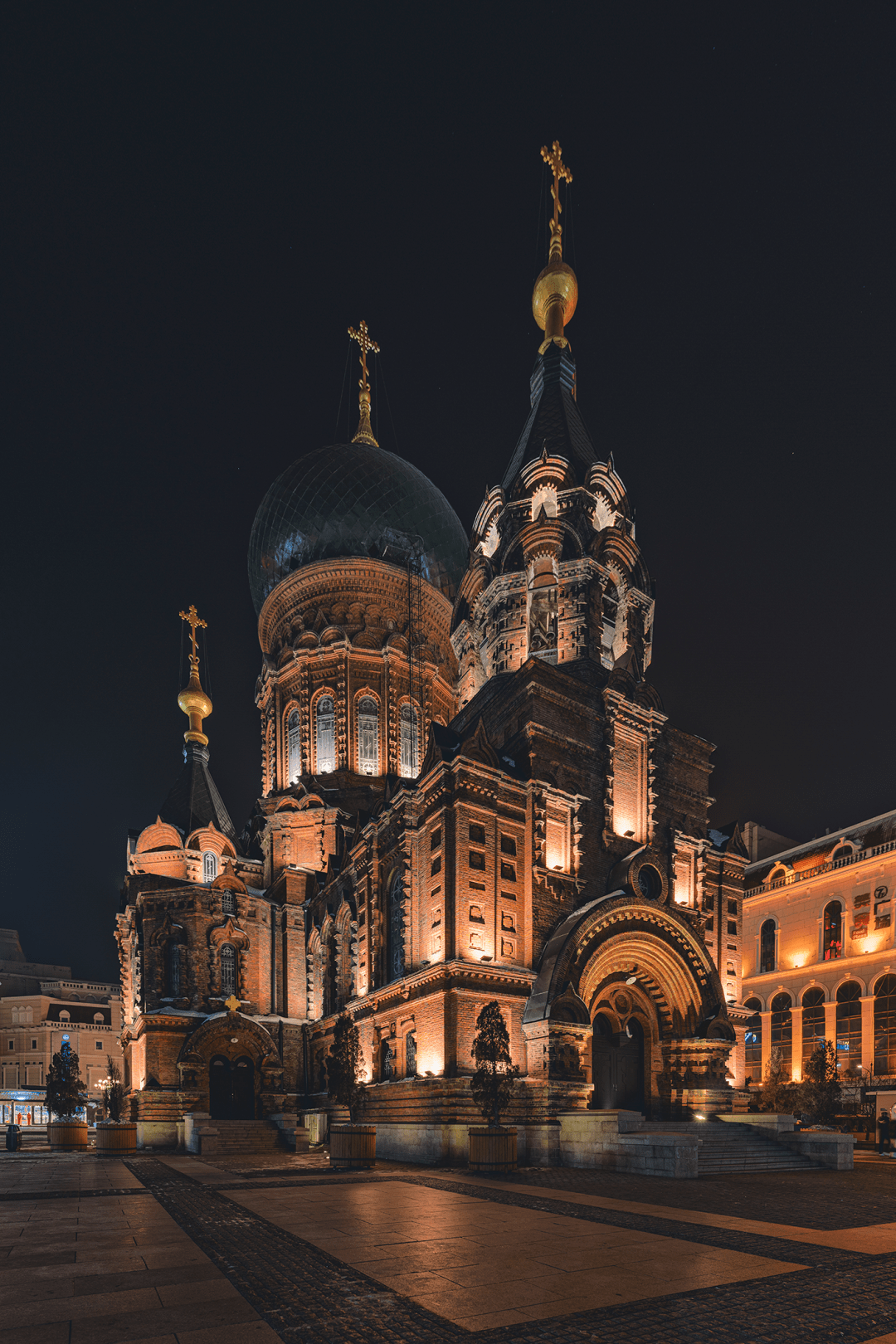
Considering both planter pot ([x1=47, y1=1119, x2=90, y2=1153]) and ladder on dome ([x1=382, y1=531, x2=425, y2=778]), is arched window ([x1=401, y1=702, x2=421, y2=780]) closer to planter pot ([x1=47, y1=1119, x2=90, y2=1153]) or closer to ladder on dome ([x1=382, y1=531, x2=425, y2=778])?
ladder on dome ([x1=382, y1=531, x2=425, y2=778])

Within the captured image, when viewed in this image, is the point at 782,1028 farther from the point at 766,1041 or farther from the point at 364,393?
the point at 364,393

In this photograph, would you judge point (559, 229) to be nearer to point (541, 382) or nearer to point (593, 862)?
point (541, 382)

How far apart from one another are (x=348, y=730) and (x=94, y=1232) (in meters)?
32.8

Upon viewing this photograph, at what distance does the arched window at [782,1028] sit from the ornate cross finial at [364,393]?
38.7m

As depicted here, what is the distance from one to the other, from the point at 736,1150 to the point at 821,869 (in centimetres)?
2493

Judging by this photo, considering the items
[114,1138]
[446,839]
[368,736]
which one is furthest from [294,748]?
[446,839]

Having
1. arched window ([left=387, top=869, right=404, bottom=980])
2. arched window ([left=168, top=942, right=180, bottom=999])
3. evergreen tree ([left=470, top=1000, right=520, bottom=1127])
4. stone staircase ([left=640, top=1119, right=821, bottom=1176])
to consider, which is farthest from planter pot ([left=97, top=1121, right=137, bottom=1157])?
stone staircase ([left=640, top=1119, right=821, bottom=1176])

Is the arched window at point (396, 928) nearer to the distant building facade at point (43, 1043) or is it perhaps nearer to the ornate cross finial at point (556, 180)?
the ornate cross finial at point (556, 180)

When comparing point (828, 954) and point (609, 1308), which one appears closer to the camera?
point (609, 1308)

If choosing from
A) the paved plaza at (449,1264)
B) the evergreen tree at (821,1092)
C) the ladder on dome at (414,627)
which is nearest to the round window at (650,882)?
the evergreen tree at (821,1092)

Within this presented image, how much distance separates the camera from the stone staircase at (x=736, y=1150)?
65.9 feet

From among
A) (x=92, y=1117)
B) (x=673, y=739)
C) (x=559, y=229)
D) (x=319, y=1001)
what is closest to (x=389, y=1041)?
(x=319, y=1001)

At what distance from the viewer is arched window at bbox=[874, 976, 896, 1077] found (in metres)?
36.6

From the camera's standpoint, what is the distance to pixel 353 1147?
66.3 feet
